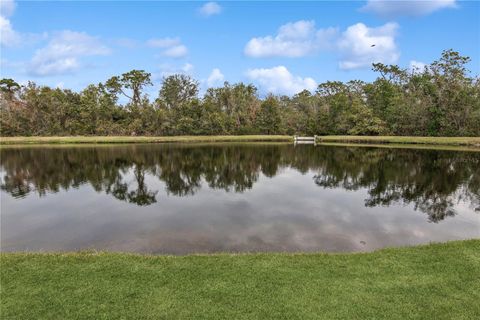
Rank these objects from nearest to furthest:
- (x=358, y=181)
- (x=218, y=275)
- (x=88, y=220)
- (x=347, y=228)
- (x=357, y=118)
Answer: (x=218, y=275) < (x=347, y=228) < (x=88, y=220) < (x=358, y=181) < (x=357, y=118)

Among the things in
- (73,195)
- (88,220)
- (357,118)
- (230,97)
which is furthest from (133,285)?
(230,97)

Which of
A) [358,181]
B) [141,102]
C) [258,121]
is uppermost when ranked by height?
[141,102]

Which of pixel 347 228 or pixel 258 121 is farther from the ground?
pixel 258 121

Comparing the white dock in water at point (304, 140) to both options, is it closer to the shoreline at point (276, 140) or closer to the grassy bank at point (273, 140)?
the shoreline at point (276, 140)

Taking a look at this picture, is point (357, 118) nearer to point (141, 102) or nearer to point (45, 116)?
point (141, 102)

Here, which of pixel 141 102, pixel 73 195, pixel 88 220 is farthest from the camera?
pixel 141 102

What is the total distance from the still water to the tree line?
4125 cm

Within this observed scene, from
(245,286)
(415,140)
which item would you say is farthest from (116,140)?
(245,286)

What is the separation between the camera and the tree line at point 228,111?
6419 centimetres

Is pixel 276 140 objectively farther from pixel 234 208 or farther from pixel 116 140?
pixel 234 208

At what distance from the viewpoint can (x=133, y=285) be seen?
21.8 ft

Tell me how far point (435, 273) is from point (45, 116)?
3263 inches

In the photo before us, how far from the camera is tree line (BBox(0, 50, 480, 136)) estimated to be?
6419cm

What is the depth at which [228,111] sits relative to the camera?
256 ft
